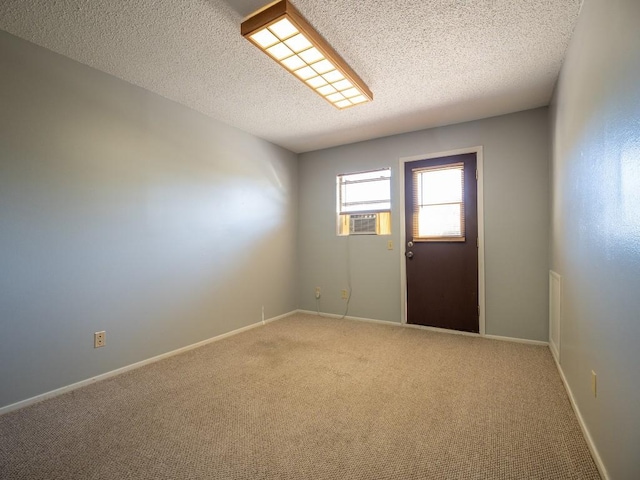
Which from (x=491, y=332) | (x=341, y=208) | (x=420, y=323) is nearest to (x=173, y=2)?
(x=341, y=208)

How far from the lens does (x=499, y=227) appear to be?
329cm

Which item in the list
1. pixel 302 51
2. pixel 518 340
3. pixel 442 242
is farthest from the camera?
pixel 442 242

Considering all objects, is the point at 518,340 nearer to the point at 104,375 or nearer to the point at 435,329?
the point at 435,329

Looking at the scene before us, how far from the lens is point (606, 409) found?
1.30 m

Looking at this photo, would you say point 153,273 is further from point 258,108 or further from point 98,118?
point 258,108

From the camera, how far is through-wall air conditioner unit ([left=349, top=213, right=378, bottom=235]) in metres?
4.07

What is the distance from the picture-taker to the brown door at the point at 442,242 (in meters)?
3.44

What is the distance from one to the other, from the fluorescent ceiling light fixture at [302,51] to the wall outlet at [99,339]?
255 centimetres

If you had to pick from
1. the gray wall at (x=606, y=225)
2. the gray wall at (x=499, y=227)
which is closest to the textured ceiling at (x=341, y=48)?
the gray wall at (x=499, y=227)

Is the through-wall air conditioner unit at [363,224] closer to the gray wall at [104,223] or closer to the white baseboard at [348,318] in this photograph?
the white baseboard at [348,318]

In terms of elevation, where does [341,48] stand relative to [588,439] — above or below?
above

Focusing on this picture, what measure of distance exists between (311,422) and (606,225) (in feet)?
6.18

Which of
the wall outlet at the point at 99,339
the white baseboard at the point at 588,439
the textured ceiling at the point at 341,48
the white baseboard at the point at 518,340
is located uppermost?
the textured ceiling at the point at 341,48

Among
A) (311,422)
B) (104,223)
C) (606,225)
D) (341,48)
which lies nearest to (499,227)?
(606,225)
